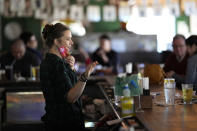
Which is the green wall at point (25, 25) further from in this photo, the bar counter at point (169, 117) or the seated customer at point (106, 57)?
the bar counter at point (169, 117)

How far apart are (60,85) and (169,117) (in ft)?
2.76

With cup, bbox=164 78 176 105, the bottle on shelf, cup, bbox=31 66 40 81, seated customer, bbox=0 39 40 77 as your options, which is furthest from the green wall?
the bottle on shelf

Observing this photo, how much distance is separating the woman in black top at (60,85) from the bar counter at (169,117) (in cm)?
33

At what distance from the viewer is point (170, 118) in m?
2.48

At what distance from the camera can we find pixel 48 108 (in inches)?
119

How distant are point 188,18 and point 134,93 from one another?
1003cm

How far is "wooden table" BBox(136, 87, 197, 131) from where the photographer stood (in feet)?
7.16

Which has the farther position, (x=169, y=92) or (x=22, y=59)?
(x=22, y=59)

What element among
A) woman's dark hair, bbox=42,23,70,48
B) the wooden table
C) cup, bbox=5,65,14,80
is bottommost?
the wooden table

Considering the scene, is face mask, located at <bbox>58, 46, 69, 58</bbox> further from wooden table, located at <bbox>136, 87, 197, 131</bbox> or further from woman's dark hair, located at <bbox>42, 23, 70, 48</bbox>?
wooden table, located at <bbox>136, 87, 197, 131</bbox>

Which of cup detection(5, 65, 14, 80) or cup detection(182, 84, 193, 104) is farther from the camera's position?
cup detection(5, 65, 14, 80)

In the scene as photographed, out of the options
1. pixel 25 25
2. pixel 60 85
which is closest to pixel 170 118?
pixel 60 85

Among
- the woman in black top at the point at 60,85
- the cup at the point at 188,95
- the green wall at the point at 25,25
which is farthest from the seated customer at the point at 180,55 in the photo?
the green wall at the point at 25,25

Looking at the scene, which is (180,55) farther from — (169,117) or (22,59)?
(169,117)
